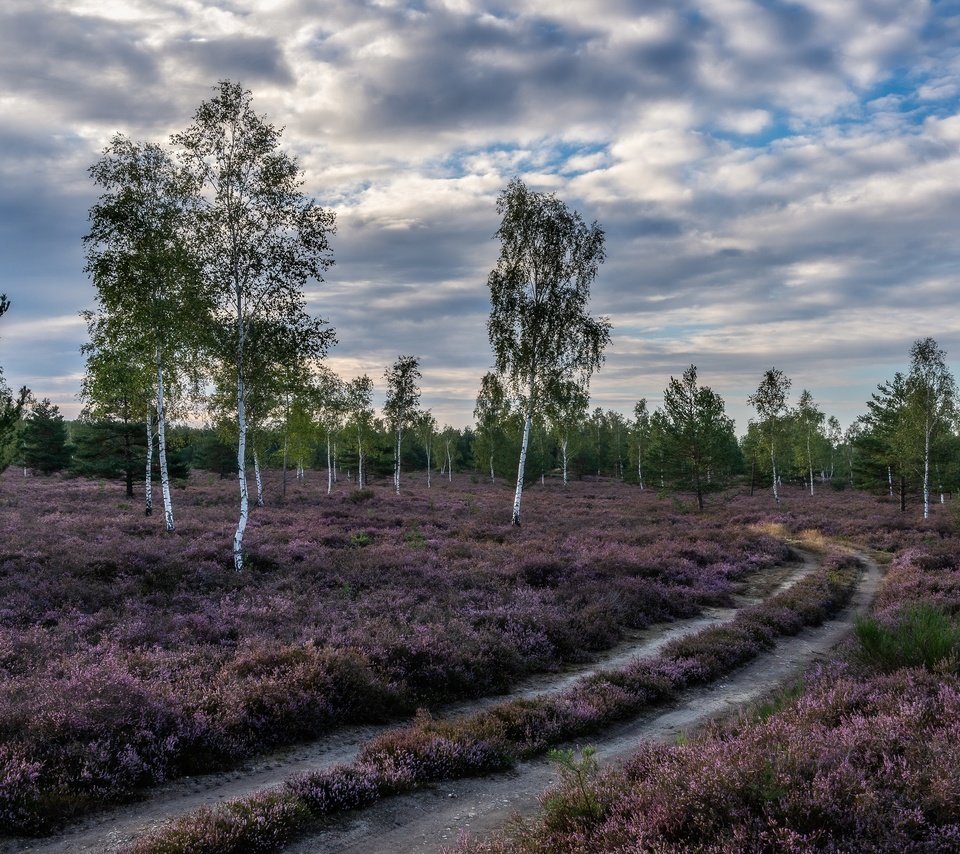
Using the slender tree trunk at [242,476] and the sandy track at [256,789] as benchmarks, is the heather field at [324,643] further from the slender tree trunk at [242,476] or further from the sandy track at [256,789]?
the slender tree trunk at [242,476]

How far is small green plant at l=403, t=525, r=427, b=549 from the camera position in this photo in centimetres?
2542

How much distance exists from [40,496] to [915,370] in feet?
208

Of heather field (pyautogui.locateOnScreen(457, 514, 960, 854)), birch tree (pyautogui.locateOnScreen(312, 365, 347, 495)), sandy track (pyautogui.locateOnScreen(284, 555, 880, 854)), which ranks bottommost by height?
sandy track (pyautogui.locateOnScreen(284, 555, 880, 854))

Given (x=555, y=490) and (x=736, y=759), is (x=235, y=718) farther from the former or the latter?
(x=555, y=490)

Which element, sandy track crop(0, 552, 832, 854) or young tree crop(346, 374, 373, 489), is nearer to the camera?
sandy track crop(0, 552, 832, 854)

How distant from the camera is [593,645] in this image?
1447cm

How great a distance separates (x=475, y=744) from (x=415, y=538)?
1955cm

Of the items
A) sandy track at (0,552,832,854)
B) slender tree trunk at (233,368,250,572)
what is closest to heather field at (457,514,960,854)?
sandy track at (0,552,832,854)

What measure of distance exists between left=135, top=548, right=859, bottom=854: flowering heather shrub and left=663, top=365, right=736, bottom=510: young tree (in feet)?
122

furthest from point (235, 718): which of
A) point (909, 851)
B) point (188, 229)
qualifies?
point (188, 229)

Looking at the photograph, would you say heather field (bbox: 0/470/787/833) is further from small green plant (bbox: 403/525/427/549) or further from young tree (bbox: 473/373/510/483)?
young tree (bbox: 473/373/510/483)

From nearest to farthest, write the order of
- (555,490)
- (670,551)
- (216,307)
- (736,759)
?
1. (736,759)
2. (216,307)
3. (670,551)
4. (555,490)

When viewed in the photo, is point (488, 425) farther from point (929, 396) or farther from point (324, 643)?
point (324, 643)

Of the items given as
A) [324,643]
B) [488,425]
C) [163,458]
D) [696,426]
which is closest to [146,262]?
[163,458]
